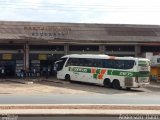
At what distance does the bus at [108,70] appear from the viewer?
1485 inches

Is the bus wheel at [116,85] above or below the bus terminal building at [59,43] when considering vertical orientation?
below

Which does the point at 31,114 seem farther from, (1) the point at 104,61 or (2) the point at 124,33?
(2) the point at 124,33

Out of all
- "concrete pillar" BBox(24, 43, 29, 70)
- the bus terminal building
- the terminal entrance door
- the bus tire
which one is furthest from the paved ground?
the terminal entrance door

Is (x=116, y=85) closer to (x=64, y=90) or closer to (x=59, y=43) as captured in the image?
(x=64, y=90)

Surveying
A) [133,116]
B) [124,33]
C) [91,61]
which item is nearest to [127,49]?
[124,33]

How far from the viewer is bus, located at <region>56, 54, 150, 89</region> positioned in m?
37.7

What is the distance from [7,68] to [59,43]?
698 cm

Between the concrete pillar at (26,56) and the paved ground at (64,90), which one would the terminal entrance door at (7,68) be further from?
the paved ground at (64,90)

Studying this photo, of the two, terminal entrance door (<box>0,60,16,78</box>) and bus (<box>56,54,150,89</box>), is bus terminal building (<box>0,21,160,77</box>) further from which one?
bus (<box>56,54,150,89</box>)

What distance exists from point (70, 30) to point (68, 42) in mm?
3352

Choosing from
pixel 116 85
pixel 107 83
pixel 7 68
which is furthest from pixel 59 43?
pixel 116 85

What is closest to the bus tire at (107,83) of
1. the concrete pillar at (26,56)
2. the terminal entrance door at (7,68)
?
the concrete pillar at (26,56)

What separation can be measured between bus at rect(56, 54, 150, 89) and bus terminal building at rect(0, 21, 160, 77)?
7109 millimetres

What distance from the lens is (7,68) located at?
53.4 metres
